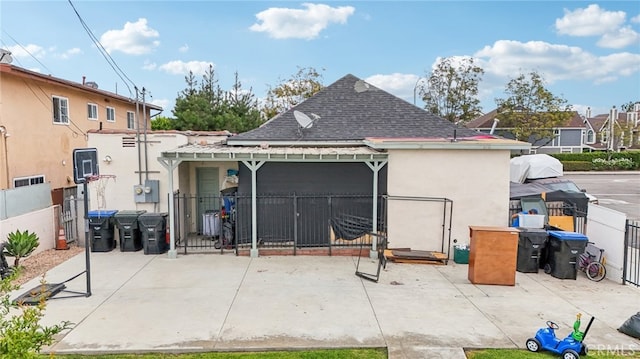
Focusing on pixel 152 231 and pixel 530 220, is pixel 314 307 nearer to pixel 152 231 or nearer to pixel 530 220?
pixel 152 231

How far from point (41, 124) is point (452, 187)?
14542 mm

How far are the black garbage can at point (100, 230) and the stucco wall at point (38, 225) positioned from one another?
1.12 m

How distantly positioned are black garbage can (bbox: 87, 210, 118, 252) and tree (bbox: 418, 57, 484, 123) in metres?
33.3

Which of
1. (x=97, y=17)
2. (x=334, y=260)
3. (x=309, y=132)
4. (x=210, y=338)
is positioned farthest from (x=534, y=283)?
(x=97, y=17)

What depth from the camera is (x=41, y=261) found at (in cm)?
996

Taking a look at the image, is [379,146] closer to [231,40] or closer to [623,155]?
[231,40]

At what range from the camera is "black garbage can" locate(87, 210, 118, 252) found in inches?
428

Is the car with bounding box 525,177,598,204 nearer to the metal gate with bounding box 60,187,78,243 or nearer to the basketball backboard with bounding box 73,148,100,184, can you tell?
the basketball backboard with bounding box 73,148,100,184

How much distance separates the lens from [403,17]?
16.9 meters

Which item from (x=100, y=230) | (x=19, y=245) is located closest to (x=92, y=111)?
(x=100, y=230)

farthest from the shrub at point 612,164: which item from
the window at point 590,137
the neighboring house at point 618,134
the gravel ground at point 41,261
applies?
the gravel ground at point 41,261

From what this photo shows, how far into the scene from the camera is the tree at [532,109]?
3812 centimetres

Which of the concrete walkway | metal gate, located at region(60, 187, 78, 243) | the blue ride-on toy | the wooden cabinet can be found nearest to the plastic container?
the concrete walkway

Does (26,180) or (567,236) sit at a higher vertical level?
(26,180)
